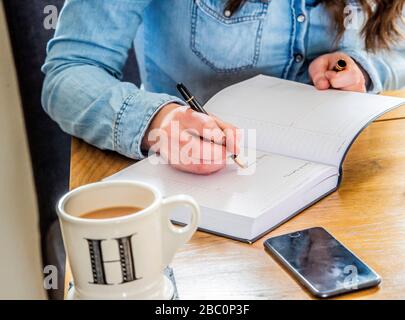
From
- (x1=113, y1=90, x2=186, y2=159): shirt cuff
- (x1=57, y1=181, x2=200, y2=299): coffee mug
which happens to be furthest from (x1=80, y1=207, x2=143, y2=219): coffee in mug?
(x1=113, y1=90, x2=186, y2=159): shirt cuff

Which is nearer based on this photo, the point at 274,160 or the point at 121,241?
the point at 121,241

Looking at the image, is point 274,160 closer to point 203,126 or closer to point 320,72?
point 203,126

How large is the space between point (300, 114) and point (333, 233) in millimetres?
213

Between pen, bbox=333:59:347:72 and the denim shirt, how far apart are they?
0.23 feet

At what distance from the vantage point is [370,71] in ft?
3.01

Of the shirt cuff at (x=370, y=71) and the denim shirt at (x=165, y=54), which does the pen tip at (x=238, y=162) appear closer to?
the denim shirt at (x=165, y=54)

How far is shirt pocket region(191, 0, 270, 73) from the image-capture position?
3.01 feet

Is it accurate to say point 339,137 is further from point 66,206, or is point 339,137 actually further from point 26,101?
point 26,101

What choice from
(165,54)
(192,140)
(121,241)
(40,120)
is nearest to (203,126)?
(192,140)

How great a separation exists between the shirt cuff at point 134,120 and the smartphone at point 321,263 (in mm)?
228

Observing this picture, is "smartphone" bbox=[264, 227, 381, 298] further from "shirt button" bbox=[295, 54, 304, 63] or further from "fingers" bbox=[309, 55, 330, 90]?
"shirt button" bbox=[295, 54, 304, 63]

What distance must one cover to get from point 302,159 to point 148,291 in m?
0.30

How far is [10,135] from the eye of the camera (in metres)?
1.12
